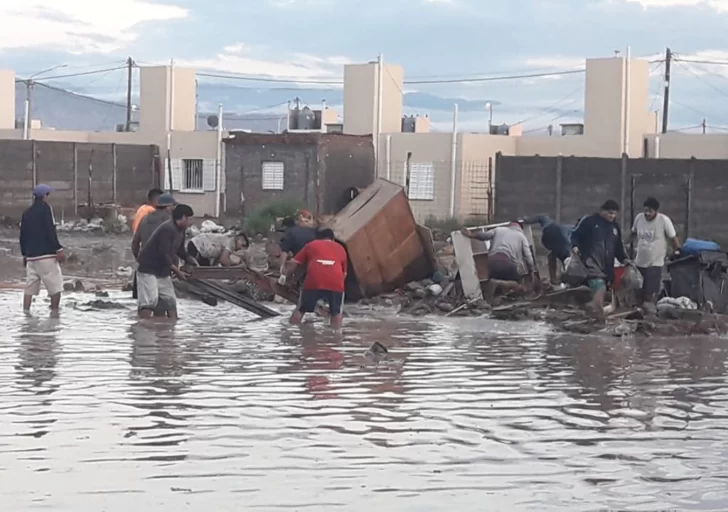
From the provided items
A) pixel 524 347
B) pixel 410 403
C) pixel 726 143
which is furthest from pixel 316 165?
pixel 410 403

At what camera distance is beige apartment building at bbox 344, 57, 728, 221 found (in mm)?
37188

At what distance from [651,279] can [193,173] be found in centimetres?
2872

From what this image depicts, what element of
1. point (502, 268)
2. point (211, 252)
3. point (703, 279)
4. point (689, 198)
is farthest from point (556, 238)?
point (689, 198)

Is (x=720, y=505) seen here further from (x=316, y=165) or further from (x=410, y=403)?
(x=316, y=165)

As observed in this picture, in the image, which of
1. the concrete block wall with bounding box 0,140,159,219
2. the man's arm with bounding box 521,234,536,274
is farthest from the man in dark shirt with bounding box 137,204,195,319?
the concrete block wall with bounding box 0,140,159,219

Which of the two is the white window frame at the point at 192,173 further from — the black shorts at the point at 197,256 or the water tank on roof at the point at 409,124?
the black shorts at the point at 197,256

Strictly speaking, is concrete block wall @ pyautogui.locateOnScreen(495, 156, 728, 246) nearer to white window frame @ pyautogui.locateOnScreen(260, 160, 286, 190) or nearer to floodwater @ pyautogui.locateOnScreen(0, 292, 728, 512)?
white window frame @ pyautogui.locateOnScreen(260, 160, 286, 190)

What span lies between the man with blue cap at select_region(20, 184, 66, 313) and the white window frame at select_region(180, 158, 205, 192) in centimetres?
2711

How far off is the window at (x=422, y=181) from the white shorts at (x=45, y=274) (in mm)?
22749

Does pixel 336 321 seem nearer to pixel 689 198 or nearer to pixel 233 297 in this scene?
pixel 233 297

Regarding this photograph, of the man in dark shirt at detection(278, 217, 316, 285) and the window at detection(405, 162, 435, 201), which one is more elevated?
the window at detection(405, 162, 435, 201)

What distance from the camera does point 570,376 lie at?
11.5 meters

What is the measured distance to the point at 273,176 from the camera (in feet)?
131

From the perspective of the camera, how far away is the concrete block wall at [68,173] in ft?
121
